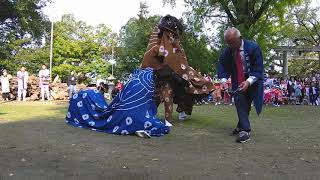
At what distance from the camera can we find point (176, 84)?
9.80 m

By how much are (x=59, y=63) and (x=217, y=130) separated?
161 feet

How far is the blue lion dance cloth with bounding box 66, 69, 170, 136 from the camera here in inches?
333

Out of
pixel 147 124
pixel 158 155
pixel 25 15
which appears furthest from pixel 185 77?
pixel 25 15

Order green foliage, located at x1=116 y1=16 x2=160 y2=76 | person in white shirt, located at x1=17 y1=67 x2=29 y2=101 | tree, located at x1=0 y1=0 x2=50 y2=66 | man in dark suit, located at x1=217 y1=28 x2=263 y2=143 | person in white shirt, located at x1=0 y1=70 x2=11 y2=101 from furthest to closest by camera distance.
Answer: green foliage, located at x1=116 y1=16 x2=160 y2=76, tree, located at x1=0 y1=0 x2=50 y2=66, person in white shirt, located at x1=17 y1=67 x2=29 y2=101, person in white shirt, located at x1=0 y1=70 x2=11 y2=101, man in dark suit, located at x1=217 y1=28 x2=263 y2=143

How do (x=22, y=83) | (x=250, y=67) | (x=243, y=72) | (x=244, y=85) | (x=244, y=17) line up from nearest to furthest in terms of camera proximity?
1. (x=244, y=85)
2. (x=250, y=67)
3. (x=243, y=72)
4. (x=22, y=83)
5. (x=244, y=17)

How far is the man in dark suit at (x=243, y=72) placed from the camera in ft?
26.5

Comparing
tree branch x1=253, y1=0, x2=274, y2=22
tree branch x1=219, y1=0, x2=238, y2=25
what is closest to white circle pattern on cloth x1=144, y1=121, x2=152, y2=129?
tree branch x1=219, y1=0, x2=238, y2=25

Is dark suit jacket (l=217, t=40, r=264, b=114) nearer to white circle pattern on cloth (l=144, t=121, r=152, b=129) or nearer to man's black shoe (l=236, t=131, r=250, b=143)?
man's black shoe (l=236, t=131, r=250, b=143)

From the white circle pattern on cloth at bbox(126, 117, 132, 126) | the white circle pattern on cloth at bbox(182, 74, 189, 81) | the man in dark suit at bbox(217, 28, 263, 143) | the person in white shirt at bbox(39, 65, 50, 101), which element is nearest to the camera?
the man in dark suit at bbox(217, 28, 263, 143)

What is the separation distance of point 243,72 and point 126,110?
2139 millimetres

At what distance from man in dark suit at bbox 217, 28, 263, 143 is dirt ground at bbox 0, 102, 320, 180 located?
17.0 inches

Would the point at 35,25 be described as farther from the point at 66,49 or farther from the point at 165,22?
the point at 165,22

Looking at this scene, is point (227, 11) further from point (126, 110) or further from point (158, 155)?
point (158, 155)

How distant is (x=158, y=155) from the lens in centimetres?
652
